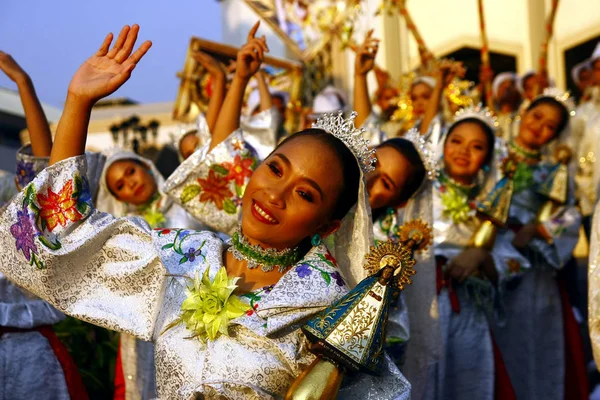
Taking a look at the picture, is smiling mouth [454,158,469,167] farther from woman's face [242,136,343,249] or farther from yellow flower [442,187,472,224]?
woman's face [242,136,343,249]

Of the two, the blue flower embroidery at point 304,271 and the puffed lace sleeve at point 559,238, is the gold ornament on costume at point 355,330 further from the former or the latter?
the puffed lace sleeve at point 559,238

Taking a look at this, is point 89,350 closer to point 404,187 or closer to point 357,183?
point 404,187

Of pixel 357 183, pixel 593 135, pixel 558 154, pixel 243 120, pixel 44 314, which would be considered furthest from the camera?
pixel 593 135

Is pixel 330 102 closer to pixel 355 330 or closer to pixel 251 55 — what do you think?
pixel 251 55

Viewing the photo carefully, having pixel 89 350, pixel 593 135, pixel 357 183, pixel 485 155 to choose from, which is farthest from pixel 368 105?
pixel 593 135

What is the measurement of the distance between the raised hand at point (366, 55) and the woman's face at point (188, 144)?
3.58 feet

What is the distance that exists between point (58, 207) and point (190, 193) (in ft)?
3.46

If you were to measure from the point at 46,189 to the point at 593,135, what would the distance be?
5009 millimetres

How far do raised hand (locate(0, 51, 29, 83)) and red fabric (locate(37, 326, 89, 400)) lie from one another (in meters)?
1.22

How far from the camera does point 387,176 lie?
3.46 m

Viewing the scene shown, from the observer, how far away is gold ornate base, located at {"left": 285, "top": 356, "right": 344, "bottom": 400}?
7.09 feet

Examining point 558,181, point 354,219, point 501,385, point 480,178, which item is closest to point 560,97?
point 558,181

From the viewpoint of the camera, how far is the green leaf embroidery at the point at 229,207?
3432 mm

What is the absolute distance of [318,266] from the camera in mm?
2512
